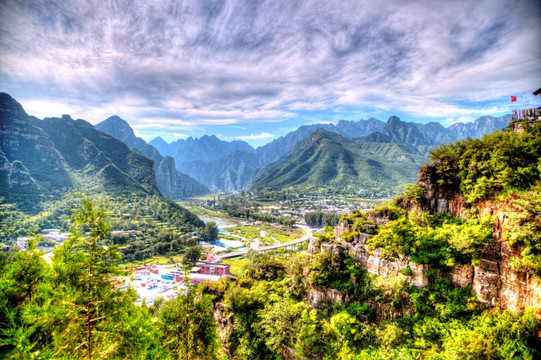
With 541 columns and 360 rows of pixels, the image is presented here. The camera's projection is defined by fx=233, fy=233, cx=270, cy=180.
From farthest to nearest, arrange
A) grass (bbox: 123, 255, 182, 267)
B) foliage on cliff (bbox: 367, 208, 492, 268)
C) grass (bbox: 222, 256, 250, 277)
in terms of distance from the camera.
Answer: grass (bbox: 123, 255, 182, 267) → grass (bbox: 222, 256, 250, 277) → foliage on cliff (bbox: 367, 208, 492, 268)

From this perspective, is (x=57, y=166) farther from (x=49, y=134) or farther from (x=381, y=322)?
(x=381, y=322)

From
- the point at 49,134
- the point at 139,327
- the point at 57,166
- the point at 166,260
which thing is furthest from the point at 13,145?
the point at 139,327

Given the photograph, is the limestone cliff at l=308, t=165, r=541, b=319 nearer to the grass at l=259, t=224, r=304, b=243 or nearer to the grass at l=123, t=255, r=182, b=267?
the grass at l=123, t=255, r=182, b=267

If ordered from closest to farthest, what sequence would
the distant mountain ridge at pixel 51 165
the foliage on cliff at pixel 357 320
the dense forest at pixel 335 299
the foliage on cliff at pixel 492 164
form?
the dense forest at pixel 335 299 < the foliage on cliff at pixel 357 320 < the foliage on cliff at pixel 492 164 < the distant mountain ridge at pixel 51 165

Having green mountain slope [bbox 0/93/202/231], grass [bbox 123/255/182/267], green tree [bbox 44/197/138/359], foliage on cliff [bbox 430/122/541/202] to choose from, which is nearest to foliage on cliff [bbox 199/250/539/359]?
foliage on cliff [bbox 430/122/541/202]

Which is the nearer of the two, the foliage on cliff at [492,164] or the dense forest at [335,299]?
the dense forest at [335,299]

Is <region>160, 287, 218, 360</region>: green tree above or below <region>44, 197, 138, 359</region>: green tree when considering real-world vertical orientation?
below

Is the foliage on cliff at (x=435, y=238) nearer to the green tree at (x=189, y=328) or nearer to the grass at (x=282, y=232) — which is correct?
the green tree at (x=189, y=328)

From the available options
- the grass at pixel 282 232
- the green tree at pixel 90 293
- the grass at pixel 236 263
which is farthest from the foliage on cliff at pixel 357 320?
the grass at pixel 282 232

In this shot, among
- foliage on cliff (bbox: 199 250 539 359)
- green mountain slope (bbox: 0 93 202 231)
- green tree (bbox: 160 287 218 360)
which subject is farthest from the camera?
green mountain slope (bbox: 0 93 202 231)

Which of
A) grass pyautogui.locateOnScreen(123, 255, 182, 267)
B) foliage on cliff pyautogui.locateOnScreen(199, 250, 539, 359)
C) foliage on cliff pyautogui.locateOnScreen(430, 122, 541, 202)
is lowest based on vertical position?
grass pyautogui.locateOnScreen(123, 255, 182, 267)

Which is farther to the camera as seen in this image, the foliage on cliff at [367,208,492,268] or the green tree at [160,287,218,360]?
the foliage on cliff at [367,208,492,268]
